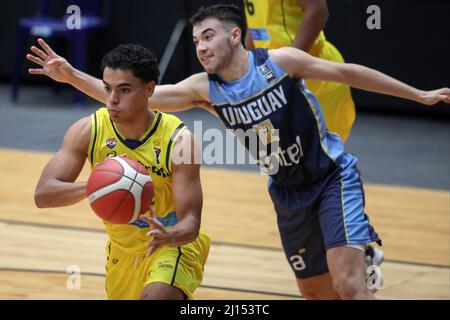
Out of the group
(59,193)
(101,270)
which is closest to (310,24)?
(59,193)

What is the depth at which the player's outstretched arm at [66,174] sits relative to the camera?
506cm

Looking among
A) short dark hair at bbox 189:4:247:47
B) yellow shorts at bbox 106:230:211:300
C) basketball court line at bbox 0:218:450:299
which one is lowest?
basketball court line at bbox 0:218:450:299

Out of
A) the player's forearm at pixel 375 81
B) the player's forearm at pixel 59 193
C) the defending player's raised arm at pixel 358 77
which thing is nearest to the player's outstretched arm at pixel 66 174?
the player's forearm at pixel 59 193

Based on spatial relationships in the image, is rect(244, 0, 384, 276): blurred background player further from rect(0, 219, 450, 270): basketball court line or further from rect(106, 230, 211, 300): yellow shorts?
rect(106, 230, 211, 300): yellow shorts

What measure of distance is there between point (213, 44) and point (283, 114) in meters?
0.53

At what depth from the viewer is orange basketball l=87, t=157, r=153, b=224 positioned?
15.7 ft

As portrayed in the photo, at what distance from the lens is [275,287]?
23.9 feet

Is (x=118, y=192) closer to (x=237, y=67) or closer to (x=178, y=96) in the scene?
(x=178, y=96)

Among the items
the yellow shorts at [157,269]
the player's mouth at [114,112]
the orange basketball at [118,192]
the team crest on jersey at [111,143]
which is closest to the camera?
the orange basketball at [118,192]

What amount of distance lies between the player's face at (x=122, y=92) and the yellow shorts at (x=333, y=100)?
1.98 metres

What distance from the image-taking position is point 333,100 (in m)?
6.94

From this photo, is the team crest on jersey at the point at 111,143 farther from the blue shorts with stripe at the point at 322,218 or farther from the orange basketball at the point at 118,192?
the blue shorts with stripe at the point at 322,218

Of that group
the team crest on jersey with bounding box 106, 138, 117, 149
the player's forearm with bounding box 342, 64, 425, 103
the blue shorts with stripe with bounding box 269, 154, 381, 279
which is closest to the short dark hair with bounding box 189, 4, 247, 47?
the player's forearm with bounding box 342, 64, 425, 103
